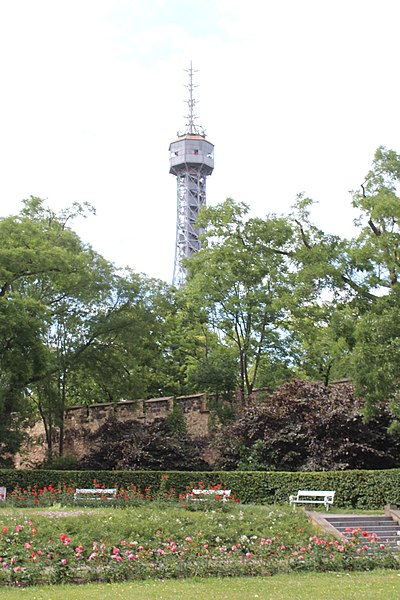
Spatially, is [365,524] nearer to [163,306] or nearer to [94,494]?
[94,494]

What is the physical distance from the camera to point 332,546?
11969 mm

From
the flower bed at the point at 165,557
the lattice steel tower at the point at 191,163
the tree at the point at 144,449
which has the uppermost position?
the lattice steel tower at the point at 191,163

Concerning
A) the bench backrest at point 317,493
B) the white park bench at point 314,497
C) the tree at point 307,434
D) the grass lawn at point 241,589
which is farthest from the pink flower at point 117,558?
the tree at point 307,434

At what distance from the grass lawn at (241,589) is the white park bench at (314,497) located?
7.38 metres

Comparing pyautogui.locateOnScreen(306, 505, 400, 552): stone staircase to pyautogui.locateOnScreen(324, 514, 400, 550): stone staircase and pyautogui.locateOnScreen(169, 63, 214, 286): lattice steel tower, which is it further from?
pyautogui.locateOnScreen(169, 63, 214, 286): lattice steel tower

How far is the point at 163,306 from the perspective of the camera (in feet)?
91.7

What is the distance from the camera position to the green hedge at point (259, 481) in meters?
18.7

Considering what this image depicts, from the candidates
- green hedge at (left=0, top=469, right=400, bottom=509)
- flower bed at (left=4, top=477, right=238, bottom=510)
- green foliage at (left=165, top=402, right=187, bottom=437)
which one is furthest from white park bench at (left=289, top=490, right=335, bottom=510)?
green foliage at (left=165, top=402, right=187, bottom=437)

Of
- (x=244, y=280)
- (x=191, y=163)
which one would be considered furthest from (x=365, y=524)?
(x=191, y=163)

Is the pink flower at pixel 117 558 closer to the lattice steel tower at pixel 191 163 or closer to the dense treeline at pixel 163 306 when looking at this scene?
the dense treeline at pixel 163 306

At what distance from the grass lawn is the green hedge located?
8.24 metres

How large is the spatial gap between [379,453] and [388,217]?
6.75m

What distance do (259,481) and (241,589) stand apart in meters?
11.3

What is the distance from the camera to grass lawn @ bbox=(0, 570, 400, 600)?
348 inches
